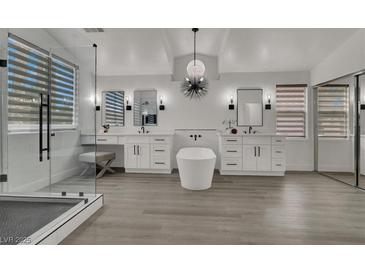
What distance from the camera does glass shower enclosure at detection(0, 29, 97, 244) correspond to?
8.75ft

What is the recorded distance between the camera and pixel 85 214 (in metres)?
2.29

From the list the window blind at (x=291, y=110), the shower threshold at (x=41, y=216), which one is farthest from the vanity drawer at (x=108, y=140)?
Result: the window blind at (x=291, y=110)

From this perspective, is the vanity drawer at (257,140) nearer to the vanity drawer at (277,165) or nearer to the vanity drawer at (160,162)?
the vanity drawer at (277,165)

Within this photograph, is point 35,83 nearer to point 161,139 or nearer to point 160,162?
point 161,139

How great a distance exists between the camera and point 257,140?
4.42 m


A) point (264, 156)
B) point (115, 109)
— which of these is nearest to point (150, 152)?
point (115, 109)

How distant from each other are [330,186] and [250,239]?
2.59 meters

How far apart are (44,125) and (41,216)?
1.19 metres

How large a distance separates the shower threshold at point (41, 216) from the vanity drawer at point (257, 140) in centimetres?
302

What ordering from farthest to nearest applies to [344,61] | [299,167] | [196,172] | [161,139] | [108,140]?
[299,167]
[108,140]
[161,139]
[344,61]
[196,172]

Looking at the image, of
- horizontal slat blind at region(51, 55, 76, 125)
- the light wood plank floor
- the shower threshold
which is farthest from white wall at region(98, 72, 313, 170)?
the shower threshold

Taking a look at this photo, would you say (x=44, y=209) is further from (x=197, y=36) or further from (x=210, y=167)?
(x=197, y=36)

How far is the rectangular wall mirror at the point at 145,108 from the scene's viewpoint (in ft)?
17.1
